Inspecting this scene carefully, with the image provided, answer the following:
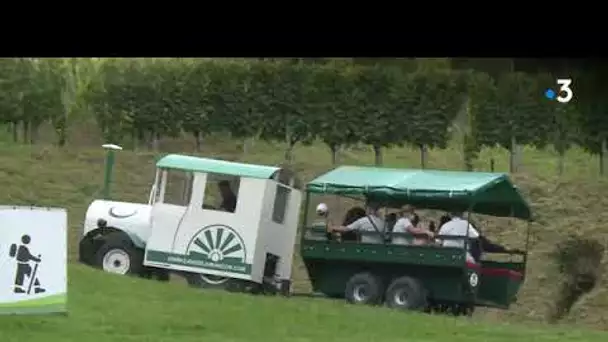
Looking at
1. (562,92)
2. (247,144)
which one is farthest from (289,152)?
(562,92)

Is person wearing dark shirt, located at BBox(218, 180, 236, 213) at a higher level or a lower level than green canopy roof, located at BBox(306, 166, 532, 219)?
lower

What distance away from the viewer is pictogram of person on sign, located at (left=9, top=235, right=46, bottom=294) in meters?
2.62

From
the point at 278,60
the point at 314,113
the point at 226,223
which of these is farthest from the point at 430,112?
the point at 226,223

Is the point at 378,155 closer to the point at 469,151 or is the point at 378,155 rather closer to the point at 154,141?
the point at 469,151

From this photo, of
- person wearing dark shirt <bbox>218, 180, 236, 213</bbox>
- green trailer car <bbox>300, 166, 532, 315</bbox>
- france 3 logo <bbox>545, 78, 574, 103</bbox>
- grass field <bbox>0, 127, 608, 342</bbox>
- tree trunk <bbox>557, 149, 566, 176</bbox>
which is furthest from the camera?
person wearing dark shirt <bbox>218, 180, 236, 213</bbox>

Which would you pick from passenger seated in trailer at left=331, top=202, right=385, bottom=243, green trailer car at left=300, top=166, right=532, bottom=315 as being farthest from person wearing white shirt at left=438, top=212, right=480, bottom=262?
passenger seated in trailer at left=331, top=202, right=385, bottom=243

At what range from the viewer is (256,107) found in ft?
7.77

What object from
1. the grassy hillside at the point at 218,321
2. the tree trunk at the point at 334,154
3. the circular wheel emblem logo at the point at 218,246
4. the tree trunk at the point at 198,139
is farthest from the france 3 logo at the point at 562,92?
the circular wheel emblem logo at the point at 218,246

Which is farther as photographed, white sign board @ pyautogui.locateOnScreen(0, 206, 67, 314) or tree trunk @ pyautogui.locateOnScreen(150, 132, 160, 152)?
white sign board @ pyautogui.locateOnScreen(0, 206, 67, 314)

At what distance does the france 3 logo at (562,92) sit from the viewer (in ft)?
6.52

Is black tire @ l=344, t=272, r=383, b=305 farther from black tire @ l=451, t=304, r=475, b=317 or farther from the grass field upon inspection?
black tire @ l=451, t=304, r=475, b=317

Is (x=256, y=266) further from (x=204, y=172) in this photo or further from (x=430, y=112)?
(x=430, y=112)

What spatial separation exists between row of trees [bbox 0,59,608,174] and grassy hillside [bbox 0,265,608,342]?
0.35 m

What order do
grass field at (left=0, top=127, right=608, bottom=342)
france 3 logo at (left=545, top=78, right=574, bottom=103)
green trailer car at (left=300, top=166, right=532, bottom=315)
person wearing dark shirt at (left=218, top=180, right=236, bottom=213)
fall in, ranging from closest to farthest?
france 3 logo at (left=545, top=78, right=574, bottom=103) → grass field at (left=0, top=127, right=608, bottom=342) → green trailer car at (left=300, top=166, right=532, bottom=315) → person wearing dark shirt at (left=218, top=180, right=236, bottom=213)
